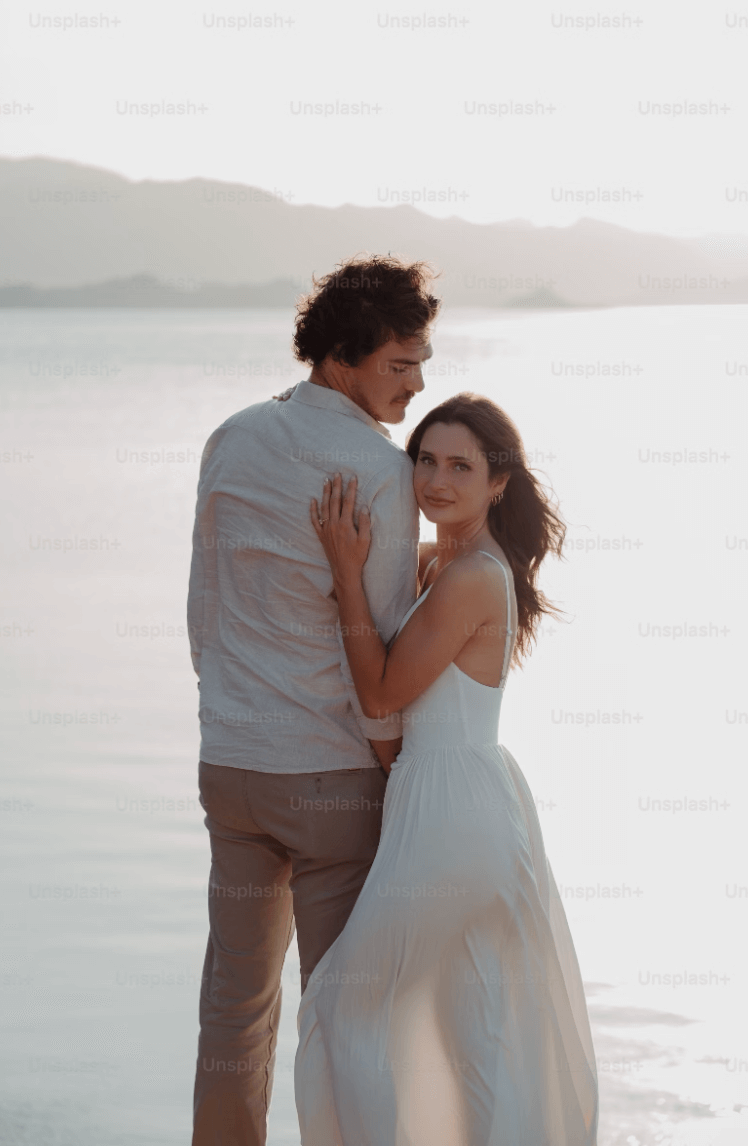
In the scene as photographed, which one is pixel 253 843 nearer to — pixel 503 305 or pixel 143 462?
pixel 143 462

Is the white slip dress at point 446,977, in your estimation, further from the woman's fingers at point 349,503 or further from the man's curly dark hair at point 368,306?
the man's curly dark hair at point 368,306

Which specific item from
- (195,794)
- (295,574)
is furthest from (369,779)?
(195,794)

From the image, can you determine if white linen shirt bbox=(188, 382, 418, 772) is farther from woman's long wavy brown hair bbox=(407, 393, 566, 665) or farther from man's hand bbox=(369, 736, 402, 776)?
woman's long wavy brown hair bbox=(407, 393, 566, 665)

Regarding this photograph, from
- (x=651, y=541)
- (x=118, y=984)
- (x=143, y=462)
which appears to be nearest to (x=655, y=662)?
(x=651, y=541)

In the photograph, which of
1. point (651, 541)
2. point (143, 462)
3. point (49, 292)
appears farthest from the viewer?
point (49, 292)

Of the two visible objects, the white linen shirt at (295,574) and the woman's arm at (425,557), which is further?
the woman's arm at (425,557)

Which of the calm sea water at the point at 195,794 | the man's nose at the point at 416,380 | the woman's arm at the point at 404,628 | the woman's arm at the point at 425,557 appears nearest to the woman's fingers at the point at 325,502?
the woman's arm at the point at 404,628

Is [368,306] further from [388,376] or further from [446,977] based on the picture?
[446,977]

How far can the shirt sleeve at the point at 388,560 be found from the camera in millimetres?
2408

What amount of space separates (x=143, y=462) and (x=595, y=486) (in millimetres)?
3954

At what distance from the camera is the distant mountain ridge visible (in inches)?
2357

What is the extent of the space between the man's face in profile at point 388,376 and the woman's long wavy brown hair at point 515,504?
0.36 ft

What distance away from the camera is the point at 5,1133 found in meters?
2.91

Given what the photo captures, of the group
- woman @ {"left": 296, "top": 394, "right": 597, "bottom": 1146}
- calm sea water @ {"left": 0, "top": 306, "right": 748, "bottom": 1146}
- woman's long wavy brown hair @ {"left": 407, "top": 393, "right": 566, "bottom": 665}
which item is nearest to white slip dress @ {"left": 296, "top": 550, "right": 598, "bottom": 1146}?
woman @ {"left": 296, "top": 394, "right": 597, "bottom": 1146}
